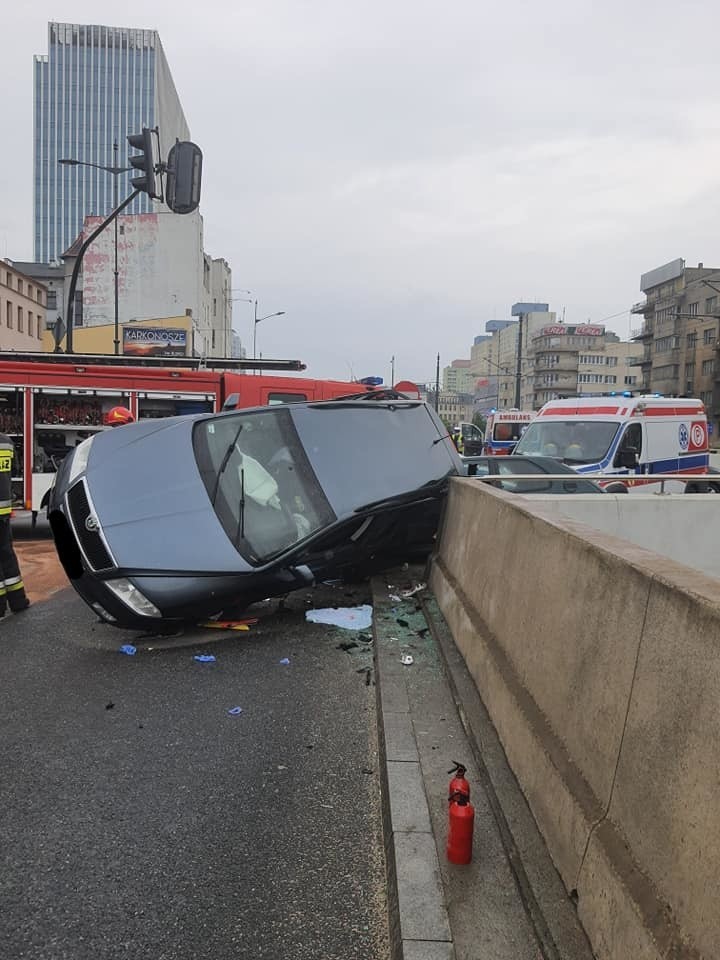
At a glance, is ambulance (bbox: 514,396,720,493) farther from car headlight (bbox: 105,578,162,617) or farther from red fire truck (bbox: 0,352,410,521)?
car headlight (bbox: 105,578,162,617)

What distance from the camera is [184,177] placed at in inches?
445

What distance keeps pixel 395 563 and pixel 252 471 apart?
174 cm

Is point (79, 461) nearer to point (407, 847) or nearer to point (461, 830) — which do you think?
point (407, 847)

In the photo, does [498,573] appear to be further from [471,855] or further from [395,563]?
[395,563]

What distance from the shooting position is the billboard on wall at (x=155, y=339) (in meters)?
55.7

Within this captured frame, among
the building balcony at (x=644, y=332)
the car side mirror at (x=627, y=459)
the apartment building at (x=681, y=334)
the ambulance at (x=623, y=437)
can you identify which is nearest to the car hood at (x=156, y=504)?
the ambulance at (x=623, y=437)

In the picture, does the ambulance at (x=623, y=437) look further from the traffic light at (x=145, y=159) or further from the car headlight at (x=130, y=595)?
the car headlight at (x=130, y=595)

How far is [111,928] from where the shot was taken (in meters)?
2.64

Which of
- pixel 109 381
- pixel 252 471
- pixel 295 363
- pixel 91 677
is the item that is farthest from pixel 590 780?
pixel 295 363

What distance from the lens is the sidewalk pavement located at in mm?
2408

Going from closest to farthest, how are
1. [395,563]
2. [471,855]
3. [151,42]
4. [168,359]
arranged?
[471,855] → [395,563] → [168,359] → [151,42]

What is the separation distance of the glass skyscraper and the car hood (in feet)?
357

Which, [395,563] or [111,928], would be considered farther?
[395,563]

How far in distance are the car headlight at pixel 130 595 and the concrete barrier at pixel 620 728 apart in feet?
9.73
